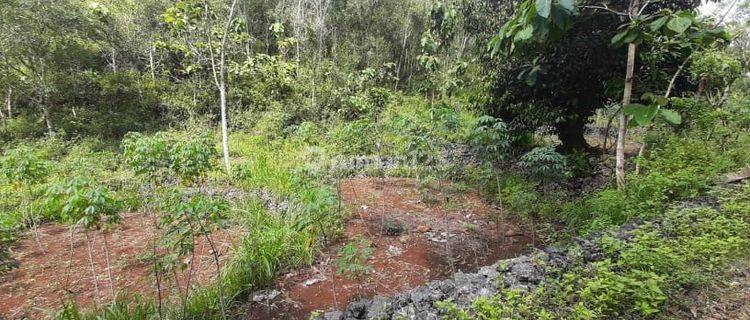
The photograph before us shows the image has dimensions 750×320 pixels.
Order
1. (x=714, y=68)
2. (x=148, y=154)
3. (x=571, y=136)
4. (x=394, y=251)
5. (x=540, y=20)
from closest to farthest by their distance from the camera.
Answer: (x=540, y=20), (x=394, y=251), (x=148, y=154), (x=714, y=68), (x=571, y=136)

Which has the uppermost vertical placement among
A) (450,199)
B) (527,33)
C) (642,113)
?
(527,33)

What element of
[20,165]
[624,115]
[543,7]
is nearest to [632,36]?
[624,115]

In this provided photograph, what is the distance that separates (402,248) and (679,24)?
9.68ft

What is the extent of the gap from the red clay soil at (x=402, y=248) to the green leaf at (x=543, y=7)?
210 cm

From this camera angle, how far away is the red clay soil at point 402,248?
297cm

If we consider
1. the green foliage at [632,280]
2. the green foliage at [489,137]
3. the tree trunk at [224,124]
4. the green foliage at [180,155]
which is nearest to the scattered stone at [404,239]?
the green foliage at [489,137]

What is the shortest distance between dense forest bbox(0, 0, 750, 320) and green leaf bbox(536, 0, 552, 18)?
15mm

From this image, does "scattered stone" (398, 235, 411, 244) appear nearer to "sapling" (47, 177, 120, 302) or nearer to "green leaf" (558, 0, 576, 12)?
"sapling" (47, 177, 120, 302)

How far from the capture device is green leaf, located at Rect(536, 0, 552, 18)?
1780mm

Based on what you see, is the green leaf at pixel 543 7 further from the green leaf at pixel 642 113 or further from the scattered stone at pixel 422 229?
the scattered stone at pixel 422 229

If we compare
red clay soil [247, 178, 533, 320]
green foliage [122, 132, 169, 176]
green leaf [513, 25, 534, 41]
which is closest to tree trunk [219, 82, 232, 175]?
green foliage [122, 132, 169, 176]

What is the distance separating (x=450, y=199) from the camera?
5152 mm

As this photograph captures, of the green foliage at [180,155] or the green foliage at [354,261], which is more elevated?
the green foliage at [180,155]

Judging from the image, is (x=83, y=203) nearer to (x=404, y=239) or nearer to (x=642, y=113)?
(x=404, y=239)
